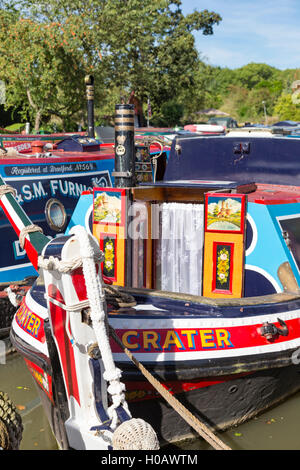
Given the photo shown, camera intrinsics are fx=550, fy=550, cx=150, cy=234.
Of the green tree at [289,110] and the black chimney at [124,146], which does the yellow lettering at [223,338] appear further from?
the green tree at [289,110]

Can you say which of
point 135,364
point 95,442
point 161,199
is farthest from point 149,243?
point 95,442

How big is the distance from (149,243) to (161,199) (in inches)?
23.0

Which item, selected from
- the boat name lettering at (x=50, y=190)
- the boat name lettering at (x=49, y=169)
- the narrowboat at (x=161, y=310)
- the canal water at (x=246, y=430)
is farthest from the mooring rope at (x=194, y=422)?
the boat name lettering at (x=49, y=169)

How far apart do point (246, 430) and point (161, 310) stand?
4.94 ft

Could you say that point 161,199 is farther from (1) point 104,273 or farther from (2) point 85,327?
(2) point 85,327

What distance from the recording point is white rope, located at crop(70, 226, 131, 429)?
3.85 metres

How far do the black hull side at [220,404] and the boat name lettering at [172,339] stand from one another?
1.50 ft

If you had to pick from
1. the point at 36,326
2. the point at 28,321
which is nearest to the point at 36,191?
the point at 28,321

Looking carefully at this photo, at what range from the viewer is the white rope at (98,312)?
3.85 meters

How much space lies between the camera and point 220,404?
5.08 m

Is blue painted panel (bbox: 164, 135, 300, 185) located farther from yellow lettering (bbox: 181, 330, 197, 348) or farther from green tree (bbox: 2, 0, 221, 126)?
green tree (bbox: 2, 0, 221, 126)

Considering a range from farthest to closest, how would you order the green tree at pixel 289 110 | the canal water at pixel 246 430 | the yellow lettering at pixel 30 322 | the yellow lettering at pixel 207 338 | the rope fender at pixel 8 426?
the green tree at pixel 289 110, the canal water at pixel 246 430, the yellow lettering at pixel 30 322, the yellow lettering at pixel 207 338, the rope fender at pixel 8 426

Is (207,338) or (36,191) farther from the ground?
(36,191)

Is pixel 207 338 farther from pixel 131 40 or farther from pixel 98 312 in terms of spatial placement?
pixel 131 40
